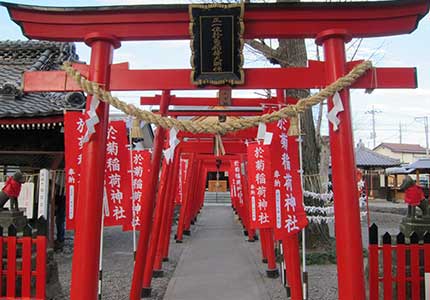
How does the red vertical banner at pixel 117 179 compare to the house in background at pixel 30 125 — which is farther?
the house in background at pixel 30 125

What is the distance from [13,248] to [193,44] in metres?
3.33

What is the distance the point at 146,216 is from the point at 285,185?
206cm

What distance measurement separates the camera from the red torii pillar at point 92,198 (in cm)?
397

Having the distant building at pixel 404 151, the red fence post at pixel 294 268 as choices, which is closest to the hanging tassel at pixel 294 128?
the red fence post at pixel 294 268

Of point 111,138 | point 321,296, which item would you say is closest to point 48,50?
point 111,138

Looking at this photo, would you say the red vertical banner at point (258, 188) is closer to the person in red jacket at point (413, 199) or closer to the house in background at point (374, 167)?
the person in red jacket at point (413, 199)

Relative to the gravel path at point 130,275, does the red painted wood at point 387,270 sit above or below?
above

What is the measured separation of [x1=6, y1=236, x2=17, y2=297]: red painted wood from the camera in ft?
16.8

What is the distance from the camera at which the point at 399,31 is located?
4.33 m

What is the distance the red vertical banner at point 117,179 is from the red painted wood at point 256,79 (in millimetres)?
1662

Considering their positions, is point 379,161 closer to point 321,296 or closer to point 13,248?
point 321,296

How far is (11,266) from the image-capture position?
16.9 ft

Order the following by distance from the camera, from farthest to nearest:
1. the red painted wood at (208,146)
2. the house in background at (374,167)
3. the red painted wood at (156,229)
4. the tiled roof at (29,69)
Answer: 1. the house in background at (374,167)
2. the red painted wood at (208,146)
3. the tiled roof at (29,69)
4. the red painted wood at (156,229)

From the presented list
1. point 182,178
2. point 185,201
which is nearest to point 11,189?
point 185,201
